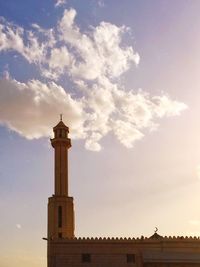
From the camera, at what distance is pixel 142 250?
41.3 meters

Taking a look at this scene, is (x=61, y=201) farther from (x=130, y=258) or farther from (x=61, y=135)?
(x=130, y=258)

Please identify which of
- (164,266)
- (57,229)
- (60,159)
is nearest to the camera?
(164,266)

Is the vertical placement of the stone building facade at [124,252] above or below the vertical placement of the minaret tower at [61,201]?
below

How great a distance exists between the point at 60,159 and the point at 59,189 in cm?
347

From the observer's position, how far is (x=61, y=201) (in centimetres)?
4581

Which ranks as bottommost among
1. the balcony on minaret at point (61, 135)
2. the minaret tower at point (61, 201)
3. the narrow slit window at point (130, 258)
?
the narrow slit window at point (130, 258)

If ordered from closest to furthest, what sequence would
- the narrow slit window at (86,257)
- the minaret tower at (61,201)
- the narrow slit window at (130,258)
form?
the narrow slit window at (130,258)
the narrow slit window at (86,257)
the minaret tower at (61,201)

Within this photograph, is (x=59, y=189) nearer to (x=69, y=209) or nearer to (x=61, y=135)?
(x=69, y=209)

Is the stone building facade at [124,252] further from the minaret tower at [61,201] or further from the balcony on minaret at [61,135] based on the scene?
the balcony on minaret at [61,135]

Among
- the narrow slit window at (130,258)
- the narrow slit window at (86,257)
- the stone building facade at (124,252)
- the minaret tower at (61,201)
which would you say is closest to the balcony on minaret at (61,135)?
the minaret tower at (61,201)

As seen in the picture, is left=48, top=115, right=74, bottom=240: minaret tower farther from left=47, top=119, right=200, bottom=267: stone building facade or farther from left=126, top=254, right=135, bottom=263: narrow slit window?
left=126, top=254, right=135, bottom=263: narrow slit window

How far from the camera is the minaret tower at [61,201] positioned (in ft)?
147

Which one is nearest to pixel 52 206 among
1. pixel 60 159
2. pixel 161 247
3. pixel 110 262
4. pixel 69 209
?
pixel 69 209

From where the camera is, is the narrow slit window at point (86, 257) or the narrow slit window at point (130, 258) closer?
the narrow slit window at point (130, 258)
